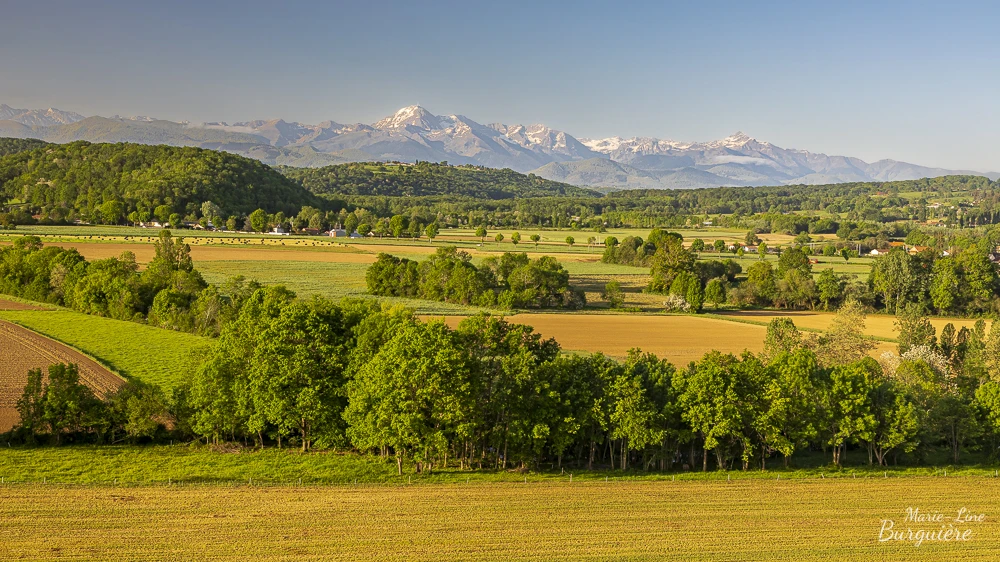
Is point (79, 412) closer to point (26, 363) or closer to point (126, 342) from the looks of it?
point (26, 363)

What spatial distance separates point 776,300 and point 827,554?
63.0 metres

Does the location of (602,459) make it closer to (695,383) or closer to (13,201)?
(695,383)

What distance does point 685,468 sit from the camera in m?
33.4

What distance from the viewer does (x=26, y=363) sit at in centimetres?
4550

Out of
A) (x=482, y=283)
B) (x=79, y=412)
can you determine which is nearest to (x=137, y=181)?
(x=482, y=283)

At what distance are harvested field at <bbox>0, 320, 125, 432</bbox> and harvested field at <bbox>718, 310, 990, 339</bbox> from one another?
57.8 m

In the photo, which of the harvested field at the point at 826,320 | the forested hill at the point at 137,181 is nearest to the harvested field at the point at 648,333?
the harvested field at the point at 826,320

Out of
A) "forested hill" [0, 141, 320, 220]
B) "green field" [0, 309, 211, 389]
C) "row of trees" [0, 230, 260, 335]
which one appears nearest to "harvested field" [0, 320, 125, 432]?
"green field" [0, 309, 211, 389]

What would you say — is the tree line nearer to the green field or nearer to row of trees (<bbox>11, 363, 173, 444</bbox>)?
row of trees (<bbox>11, 363, 173, 444</bbox>)

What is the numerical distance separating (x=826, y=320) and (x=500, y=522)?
5808 centimetres

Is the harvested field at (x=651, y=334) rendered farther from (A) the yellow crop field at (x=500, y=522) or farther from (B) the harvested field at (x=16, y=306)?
(B) the harvested field at (x=16, y=306)

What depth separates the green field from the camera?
43.5 metres

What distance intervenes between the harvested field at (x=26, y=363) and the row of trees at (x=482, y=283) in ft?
109

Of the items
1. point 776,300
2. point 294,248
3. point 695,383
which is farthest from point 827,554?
point 294,248
